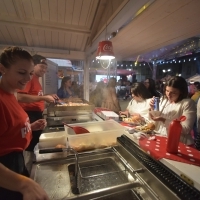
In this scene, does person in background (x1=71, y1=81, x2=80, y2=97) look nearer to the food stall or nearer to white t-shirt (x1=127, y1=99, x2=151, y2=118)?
white t-shirt (x1=127, y1=99, x2=151, y2=118)

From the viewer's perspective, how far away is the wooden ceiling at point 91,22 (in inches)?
→ 66.4

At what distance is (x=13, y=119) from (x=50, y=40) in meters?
3.06

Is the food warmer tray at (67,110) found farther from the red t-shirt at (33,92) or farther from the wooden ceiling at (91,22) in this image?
the wooden ceiling at (91,22)

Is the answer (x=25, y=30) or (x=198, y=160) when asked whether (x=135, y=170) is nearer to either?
(x=198, y=160)

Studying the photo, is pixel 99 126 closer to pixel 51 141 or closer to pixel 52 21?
pixel 51 141

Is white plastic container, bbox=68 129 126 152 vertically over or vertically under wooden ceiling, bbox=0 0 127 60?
under

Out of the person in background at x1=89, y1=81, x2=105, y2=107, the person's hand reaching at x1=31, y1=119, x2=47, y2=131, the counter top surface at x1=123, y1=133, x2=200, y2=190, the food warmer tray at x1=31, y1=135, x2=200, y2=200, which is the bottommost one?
the food warmer tray at x1=31, y1=135, x2=200, y2=200

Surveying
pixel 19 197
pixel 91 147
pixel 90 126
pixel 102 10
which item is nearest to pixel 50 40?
pixel 102 10

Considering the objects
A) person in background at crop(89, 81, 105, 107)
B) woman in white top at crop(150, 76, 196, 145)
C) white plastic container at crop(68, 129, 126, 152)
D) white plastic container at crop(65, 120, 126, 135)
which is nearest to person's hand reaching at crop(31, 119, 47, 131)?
white plastic container at crop(68, 129, 126, 152)

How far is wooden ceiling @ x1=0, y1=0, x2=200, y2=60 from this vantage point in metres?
1.69

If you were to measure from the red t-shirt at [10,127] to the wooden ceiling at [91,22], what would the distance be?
1.51 m

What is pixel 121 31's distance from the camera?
233cm

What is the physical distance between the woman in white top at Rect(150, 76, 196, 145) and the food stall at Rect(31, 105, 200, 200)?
641 mm

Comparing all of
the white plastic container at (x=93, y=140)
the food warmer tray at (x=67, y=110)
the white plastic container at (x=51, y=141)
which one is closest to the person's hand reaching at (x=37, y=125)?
the white plastic container at (x=51, y=141)
